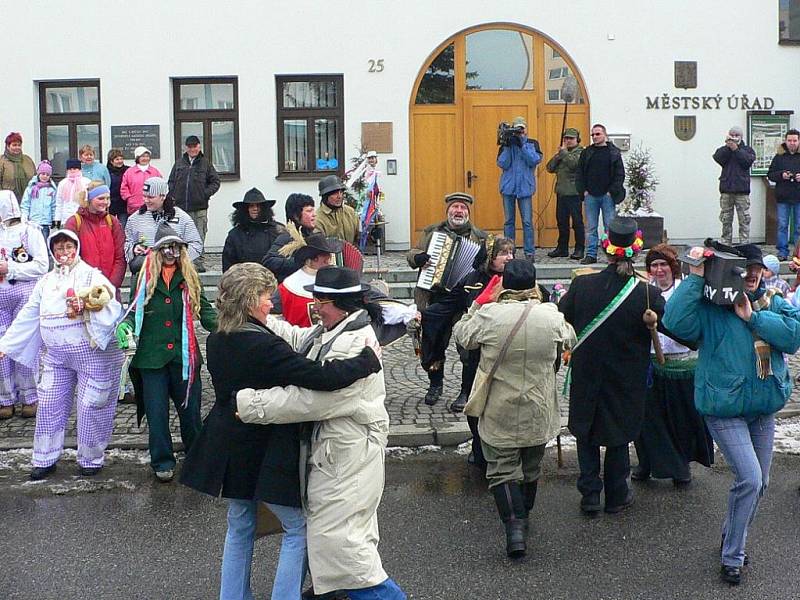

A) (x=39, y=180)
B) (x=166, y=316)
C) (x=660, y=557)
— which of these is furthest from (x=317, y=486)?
(x=39, y=180)

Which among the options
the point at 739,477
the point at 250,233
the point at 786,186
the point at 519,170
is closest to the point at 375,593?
the point at 739,477

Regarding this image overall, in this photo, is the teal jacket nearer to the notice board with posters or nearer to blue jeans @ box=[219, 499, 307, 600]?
blue jeans @ box=[219, 499, 307, 600]

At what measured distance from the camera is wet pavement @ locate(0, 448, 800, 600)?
5.64 metres

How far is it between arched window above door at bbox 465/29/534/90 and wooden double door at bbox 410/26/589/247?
83 millimetres

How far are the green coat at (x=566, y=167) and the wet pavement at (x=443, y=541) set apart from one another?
A: 8329mm

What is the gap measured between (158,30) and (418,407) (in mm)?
10081

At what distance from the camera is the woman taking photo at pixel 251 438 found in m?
4.70

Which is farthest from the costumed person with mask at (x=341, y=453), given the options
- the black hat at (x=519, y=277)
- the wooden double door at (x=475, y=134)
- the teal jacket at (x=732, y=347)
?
the wooden double door at (x=475, y=134)

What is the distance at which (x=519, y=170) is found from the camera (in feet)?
50.4

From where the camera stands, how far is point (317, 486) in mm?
4754

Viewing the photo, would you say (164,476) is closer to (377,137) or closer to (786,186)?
(377,137)

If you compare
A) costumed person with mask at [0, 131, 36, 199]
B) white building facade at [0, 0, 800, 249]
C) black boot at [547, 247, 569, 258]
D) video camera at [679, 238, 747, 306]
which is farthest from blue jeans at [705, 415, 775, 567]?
costumed person with mask at [0, 131, 36, 199]

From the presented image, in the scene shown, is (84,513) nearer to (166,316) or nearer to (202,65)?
(166,316)

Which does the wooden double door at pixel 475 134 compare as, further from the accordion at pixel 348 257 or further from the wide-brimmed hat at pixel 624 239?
the wide-brimmed hat at pixel 624 239
